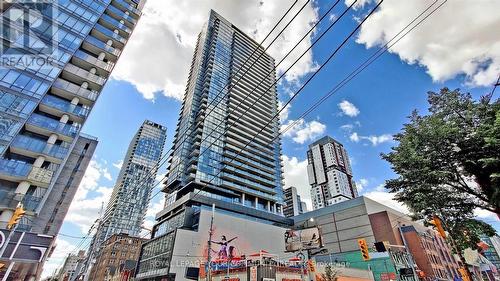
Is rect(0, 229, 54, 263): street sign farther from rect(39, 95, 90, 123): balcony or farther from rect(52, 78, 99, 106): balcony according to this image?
rect(52, 78, 99, 106): balcony

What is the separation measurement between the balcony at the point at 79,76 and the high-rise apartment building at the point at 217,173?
1465 centimetres

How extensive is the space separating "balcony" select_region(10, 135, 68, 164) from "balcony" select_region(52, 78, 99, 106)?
672 cm

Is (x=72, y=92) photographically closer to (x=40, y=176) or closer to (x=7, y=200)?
(x=40, y=176)

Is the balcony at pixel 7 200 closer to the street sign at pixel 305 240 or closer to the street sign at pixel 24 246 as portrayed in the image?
the street sign at pixel 24 246

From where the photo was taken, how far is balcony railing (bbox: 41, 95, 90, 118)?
24.6 metres

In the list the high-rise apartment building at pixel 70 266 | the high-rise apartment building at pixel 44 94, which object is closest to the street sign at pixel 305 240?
the high-rise apartment building at pixel 70 266

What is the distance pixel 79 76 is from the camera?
27.8 m

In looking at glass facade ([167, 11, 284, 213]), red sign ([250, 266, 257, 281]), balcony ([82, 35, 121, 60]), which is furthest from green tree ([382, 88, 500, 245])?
glass facade ([167, 11, 284, 213])

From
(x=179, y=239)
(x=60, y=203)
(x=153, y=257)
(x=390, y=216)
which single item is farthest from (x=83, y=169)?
(x=390, y=216)

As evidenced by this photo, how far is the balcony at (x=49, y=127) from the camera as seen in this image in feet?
74.4

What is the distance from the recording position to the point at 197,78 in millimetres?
92000

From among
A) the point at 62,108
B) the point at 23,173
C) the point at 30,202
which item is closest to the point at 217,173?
the point at 62,108

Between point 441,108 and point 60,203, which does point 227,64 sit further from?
point 441,108

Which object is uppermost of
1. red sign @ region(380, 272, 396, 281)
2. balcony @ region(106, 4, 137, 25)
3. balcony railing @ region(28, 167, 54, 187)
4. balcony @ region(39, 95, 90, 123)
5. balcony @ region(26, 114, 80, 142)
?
balcony @ region(106, 4, 137, 25)
